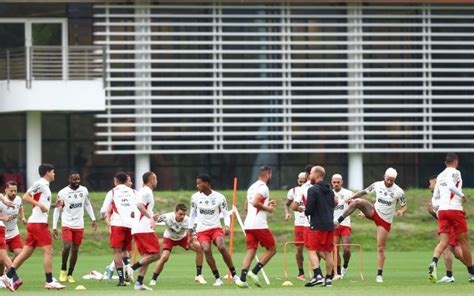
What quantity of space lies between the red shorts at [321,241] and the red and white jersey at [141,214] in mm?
2918

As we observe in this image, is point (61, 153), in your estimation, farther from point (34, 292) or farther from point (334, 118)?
point (34, 292)

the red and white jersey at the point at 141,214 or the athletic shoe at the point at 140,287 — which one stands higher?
the red and white jersey at the point at 141,214

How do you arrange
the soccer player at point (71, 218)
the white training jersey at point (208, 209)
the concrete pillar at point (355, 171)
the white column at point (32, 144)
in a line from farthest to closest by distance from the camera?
1. the concrete pillar at point (355, 171)
2. the white column at point (32, 144)
3. the soccer player at point (71, 218)
4. the white training jersey at point (208, 209)

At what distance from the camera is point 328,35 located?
50938 mm

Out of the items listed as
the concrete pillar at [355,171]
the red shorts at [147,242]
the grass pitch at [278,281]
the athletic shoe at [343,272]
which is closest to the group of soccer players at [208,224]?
the red shorts at [147,242]

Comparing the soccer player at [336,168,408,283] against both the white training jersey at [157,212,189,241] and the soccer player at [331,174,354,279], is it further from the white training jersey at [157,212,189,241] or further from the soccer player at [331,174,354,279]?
the white training jersey at [157,212,189,241]

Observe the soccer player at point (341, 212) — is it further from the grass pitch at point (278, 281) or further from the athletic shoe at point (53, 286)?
the athletic shoe at point (53, 286)

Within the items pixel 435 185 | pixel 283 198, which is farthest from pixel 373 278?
pixel 283 198

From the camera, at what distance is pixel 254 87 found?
166 feet

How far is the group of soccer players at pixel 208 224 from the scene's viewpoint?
92.8ft

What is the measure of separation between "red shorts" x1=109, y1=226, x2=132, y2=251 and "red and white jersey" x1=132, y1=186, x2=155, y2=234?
1.27 metres

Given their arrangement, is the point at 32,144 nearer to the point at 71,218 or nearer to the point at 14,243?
the point at 71,218

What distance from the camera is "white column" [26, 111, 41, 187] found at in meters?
50.0

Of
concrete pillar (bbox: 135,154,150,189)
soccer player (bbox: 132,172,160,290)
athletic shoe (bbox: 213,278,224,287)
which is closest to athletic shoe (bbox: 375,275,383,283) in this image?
athletic shoe (bbox: 213,278,224,287)
